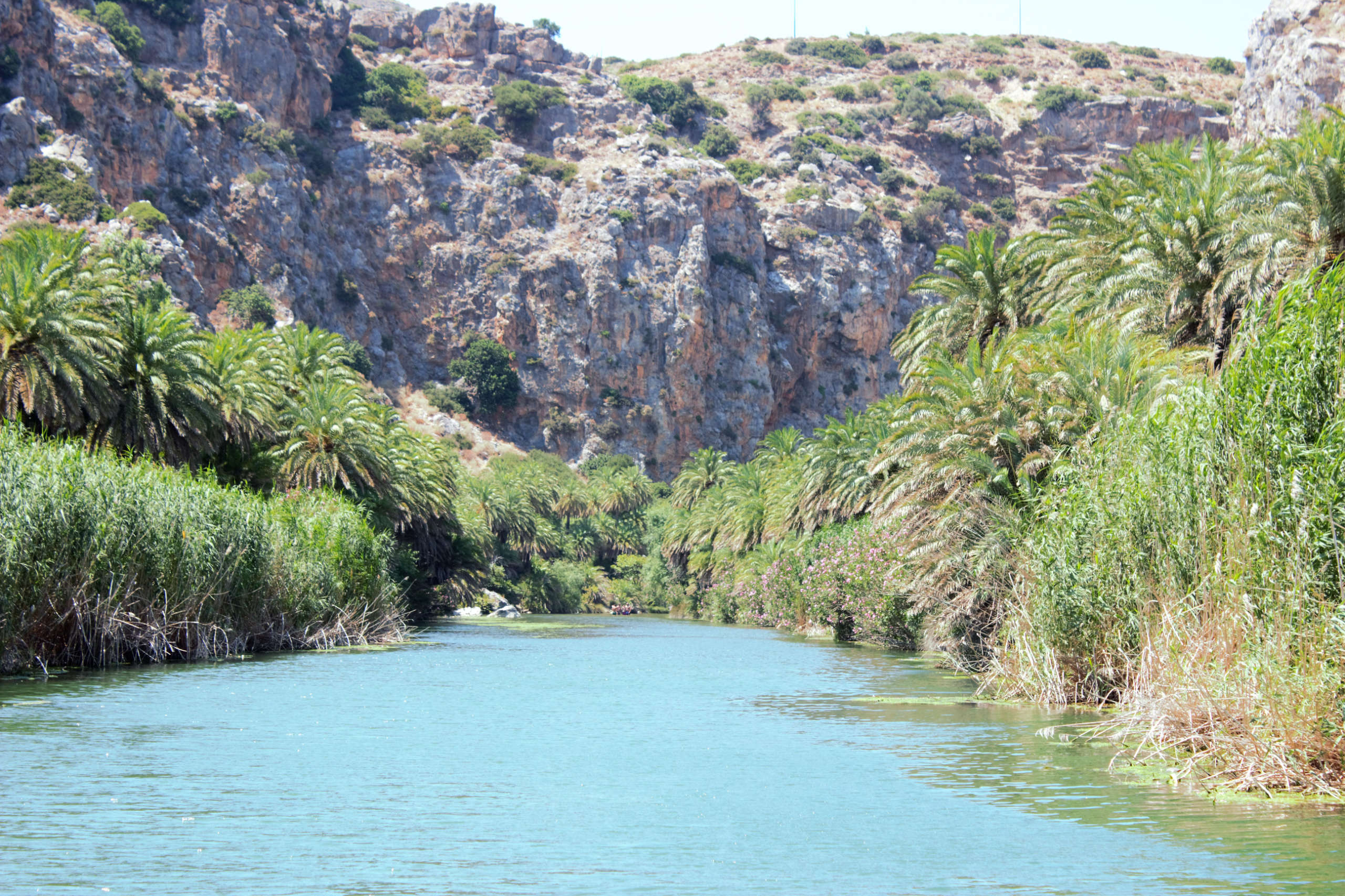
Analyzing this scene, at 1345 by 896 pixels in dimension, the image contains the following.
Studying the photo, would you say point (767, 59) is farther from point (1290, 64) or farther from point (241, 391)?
point (241, 391)

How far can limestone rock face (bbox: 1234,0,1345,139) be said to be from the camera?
3027 inches

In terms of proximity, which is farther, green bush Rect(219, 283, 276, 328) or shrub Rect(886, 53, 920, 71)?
shrub Rect(886, 53, 920, 71)

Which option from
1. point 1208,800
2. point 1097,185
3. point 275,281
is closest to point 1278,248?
point 1097,185

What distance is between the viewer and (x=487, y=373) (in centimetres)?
11000

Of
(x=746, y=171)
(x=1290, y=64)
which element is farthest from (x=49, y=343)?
(x=746, y=171)

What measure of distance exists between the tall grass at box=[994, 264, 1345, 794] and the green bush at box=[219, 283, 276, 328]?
3340 inches

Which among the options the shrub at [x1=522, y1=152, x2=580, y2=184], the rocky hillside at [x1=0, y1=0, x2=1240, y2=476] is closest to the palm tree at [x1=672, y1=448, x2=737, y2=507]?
the rocky hillside at [x1=0, y1=0, x2=1240, y2=476]

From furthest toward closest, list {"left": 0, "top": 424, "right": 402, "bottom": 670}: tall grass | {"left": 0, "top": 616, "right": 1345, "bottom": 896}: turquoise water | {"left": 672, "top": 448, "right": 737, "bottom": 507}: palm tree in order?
1. {"left": 672, "top": 448, "right": 737, "bottom": 507}: palm tree
2. {"left": 0, "top": 424, "right": 402, "bottom": 670}: tall grass
3. {"left": 0, "top": 616, "right": 1345, "bottom": 896}: turquoise water

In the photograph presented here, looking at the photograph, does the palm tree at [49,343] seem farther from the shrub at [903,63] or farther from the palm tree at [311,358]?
Answer: the shrub at [903,63]

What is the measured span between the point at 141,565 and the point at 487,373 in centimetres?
8605

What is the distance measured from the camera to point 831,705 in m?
22.5

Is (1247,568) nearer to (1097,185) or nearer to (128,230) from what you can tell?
(1097,185)

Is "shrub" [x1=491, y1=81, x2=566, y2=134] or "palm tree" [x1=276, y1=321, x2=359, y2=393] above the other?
"shrub" [x1=491, y1=81, x2=566, y2=134]

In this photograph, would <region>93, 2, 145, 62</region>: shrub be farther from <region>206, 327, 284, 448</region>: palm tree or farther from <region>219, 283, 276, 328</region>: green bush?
<region>206, 327, 284, 448</region>: palm tree
